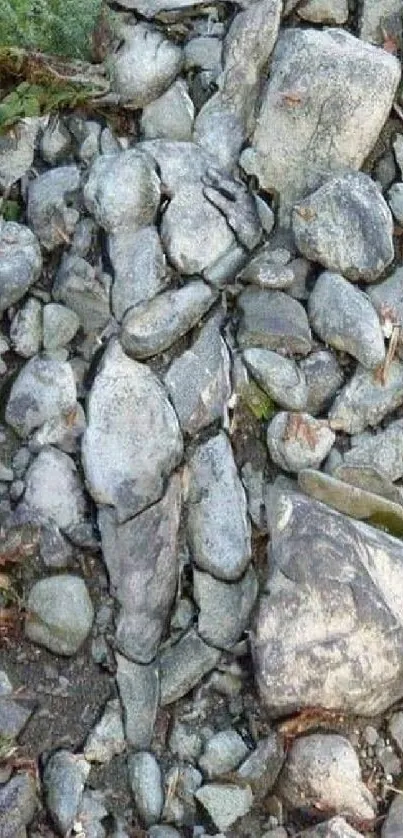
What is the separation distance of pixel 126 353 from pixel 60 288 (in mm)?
291

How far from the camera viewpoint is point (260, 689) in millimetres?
3398

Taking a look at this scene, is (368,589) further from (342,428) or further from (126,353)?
(126,353)

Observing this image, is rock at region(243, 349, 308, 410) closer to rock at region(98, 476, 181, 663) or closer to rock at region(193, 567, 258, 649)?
rock at region(98, 476, 181, 663)

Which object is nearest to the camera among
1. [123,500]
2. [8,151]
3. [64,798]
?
[64,798]

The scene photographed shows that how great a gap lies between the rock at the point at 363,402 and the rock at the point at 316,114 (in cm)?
55

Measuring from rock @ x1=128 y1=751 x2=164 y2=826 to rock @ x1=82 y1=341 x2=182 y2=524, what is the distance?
2.14 ft

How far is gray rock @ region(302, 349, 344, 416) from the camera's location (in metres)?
3.75

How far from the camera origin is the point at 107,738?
3.42 metres

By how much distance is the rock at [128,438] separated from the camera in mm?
3570

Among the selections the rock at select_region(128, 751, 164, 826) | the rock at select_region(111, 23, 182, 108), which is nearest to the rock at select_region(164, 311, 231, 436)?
the rock at select_region(111, 23, 182, 108)

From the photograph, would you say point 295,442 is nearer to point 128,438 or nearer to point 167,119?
point 128,438

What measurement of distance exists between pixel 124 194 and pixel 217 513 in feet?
3.22

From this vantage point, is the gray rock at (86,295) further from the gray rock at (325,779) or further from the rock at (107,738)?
the gray rock at (325,779)

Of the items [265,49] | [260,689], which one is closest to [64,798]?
[260,689]
